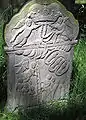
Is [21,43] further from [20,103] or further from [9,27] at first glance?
[20,103]

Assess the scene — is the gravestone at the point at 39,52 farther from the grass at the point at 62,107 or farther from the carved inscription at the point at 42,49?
the grass at the point at 62,107

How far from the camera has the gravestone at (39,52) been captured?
119 inches

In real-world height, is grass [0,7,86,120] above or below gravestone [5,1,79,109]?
below

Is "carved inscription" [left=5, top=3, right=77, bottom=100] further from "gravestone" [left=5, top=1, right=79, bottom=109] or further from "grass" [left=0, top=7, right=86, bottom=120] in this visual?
"grass" [left=0, top=7, right=86, bottom=120]

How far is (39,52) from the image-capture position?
10.5 ft

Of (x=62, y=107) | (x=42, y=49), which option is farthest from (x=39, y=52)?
(x=62, y=107)

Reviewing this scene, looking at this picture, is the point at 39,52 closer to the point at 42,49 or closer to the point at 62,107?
the point at 42,49

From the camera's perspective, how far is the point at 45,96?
11.3 feet

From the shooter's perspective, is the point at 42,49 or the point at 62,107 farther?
the point at 62,107

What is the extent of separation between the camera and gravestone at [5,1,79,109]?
9.96 ft

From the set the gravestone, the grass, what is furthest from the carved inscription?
the grass

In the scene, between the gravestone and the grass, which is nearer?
the gravestone

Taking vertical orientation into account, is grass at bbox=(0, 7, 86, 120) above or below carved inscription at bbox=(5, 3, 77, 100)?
below

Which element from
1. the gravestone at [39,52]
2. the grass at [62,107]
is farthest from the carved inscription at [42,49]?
the grass at [62,107]
